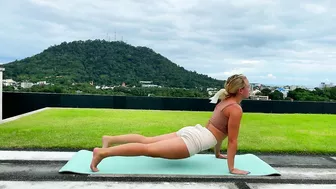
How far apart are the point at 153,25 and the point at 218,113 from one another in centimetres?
1652

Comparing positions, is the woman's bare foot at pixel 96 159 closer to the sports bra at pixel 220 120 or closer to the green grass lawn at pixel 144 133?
the sports bra at pixel 220 120

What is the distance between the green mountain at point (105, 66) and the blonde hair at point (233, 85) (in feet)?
39.7

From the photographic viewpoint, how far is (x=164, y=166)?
9.68 ft

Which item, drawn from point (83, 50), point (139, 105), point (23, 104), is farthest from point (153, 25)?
point (23, 104)

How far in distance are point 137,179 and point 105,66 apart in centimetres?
1683

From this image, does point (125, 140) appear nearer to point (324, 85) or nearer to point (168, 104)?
point (168, 104)

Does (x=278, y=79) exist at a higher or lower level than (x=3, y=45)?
lower

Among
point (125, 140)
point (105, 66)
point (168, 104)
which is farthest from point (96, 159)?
point (105, 66)

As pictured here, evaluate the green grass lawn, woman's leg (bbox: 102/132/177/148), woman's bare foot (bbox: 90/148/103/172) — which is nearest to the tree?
the green grass lawn

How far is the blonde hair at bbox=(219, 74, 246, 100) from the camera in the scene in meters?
2.96

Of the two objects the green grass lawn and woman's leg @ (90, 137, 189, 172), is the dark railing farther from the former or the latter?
woman's leg @ (90, 137, 189, 172)

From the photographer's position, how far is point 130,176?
2.64 meters

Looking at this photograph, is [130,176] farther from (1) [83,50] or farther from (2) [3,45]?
(1) [83,50]

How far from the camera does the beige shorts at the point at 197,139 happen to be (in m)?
2.85
